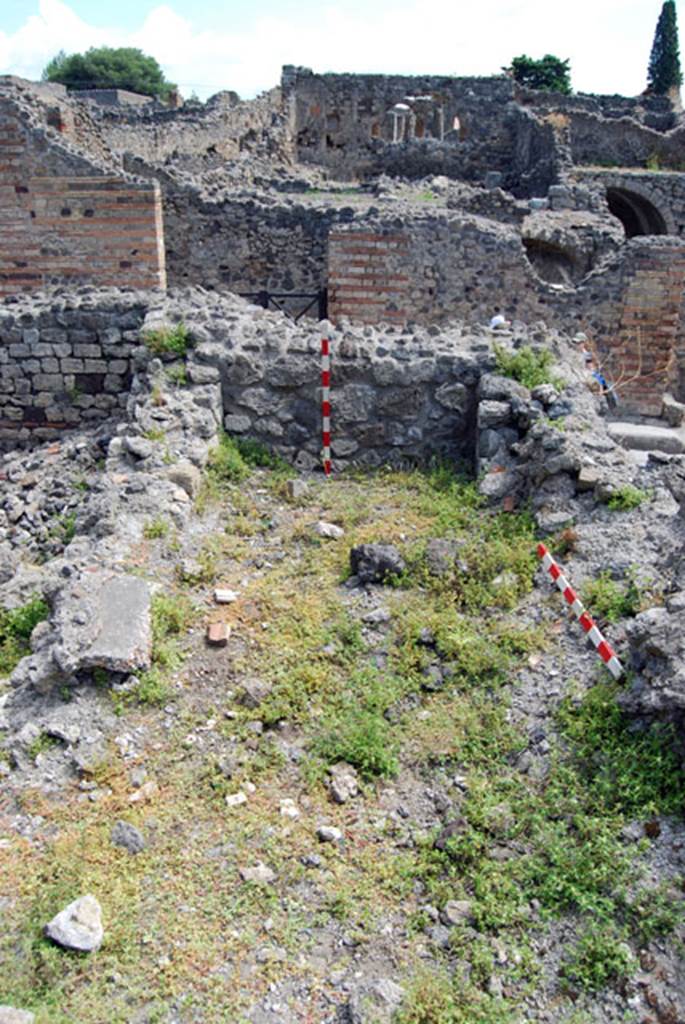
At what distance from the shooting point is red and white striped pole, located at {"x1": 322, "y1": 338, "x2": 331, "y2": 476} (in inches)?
231

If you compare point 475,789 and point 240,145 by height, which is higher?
Answer: point 240,145

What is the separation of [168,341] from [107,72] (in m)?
64.1

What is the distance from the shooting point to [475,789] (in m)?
3.22

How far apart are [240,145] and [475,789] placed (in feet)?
68.2

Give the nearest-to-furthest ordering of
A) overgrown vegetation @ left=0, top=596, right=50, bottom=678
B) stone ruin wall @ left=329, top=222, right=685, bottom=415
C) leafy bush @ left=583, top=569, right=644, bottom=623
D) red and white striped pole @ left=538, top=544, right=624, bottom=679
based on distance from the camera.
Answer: red and white striped pole @ left=538, top=544, right=624, bottom=679, leafy bush @ left=583, top=569, right=644, bottom=623, overgrown vegetation @ left=0, top=596, right=50, bottom=678, stone ruin wall @ left=329, top=222, right=685, bottom=415

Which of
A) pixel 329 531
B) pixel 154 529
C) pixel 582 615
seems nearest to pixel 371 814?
pixel 582 615

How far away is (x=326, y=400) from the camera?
5902mm

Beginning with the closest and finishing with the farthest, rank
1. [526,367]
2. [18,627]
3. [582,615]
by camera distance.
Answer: [582,615], [18,627], [526,367]

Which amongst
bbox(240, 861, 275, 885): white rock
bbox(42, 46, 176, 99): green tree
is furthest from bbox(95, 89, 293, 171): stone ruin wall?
bbox(42, 46, 176, 99): green tree

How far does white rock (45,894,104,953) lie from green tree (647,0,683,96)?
51.1 meters

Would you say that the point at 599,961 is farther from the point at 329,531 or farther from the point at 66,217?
the point at 66,217

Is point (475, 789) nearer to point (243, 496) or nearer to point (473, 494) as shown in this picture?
point (473, 494)

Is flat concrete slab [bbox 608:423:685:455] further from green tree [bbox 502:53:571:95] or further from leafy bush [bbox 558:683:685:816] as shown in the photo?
green tree [bbox 502:53:571:95]

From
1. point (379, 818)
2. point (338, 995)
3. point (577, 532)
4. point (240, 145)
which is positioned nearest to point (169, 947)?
point (338, 995)
